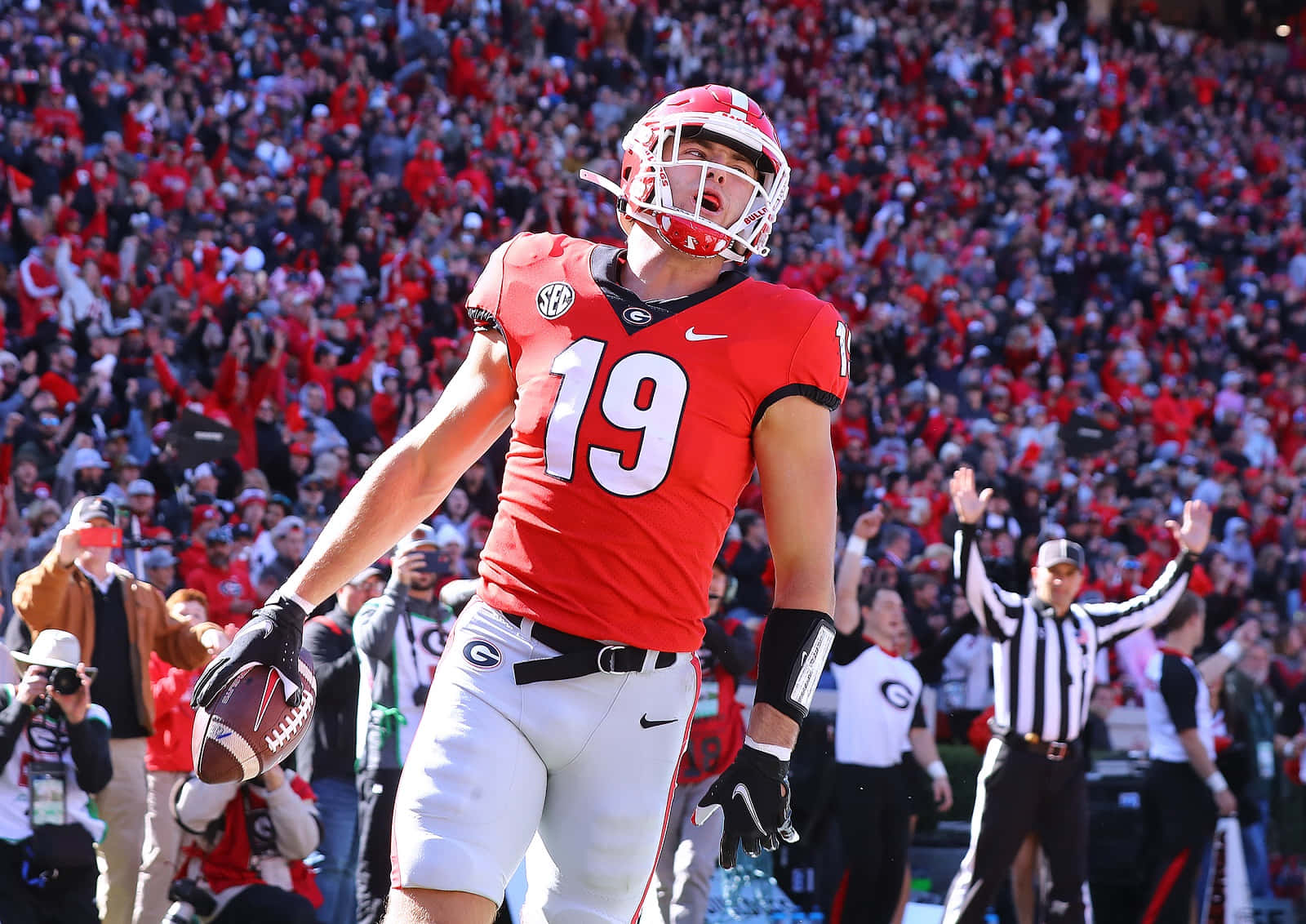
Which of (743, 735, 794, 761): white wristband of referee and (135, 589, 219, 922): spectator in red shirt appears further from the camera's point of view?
(135, 589, 219, 922): spectator in red shirt

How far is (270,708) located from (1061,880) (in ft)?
15.3

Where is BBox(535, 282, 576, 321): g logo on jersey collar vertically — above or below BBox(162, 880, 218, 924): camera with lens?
above

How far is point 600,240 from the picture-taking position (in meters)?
9.31

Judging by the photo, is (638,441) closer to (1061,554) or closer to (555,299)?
(555,299)

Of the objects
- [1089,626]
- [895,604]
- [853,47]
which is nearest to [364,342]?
[895,604]

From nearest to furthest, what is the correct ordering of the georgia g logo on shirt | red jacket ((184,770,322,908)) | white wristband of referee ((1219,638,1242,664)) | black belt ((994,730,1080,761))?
red jacket ((184,770,322,908)) < black belt ((994,730,1080,761)) < the georgia g logo on shirt < white wristband of referee ((1219,638,1242,664))

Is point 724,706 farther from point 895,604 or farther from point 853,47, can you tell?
point 853,47

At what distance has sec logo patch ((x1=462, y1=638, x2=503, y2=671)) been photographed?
2584 millimetres

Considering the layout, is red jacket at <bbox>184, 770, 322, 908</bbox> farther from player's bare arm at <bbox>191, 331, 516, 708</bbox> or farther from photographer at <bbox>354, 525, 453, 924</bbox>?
player's bare arm at <bbox>191, 331, 516, 708</bbox>

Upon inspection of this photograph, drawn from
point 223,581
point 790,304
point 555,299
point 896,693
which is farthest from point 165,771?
point 790,304

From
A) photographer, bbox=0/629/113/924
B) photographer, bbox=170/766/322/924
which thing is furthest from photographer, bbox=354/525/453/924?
photographer, bbox=0/629/113/924

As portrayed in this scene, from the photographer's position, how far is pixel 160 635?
6.47m

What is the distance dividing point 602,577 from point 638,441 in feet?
0.74

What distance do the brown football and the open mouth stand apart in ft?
3.52
